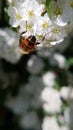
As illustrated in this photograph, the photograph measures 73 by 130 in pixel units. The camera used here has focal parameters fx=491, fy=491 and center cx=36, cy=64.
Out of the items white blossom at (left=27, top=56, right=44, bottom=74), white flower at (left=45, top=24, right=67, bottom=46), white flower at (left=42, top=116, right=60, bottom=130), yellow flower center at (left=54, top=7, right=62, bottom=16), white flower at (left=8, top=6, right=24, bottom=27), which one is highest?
yellow flower center at (left=54, top=7, right=62, bottom=16)

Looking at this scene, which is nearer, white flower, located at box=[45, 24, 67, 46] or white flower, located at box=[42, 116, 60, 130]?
white flower, located at box=[45, 24, 67, 46]

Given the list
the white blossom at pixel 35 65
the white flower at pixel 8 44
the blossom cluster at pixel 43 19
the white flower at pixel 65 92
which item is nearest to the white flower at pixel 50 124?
the white flower at pixel 65 92

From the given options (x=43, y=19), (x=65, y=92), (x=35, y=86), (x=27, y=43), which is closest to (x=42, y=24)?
(x=43, y=19)

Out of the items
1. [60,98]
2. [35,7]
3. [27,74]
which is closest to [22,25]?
[35,7]

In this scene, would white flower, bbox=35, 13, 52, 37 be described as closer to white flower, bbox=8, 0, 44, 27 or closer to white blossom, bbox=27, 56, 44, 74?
white flower, bbox=8, 0, 44, 27

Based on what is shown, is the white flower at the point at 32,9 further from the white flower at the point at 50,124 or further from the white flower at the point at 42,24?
the white flower at the point at 50,124

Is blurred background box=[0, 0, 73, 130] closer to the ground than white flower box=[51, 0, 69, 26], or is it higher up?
closer to the ground

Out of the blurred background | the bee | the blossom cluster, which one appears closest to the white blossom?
the blurred background

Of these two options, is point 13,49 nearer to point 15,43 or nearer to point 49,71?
point 15,43
